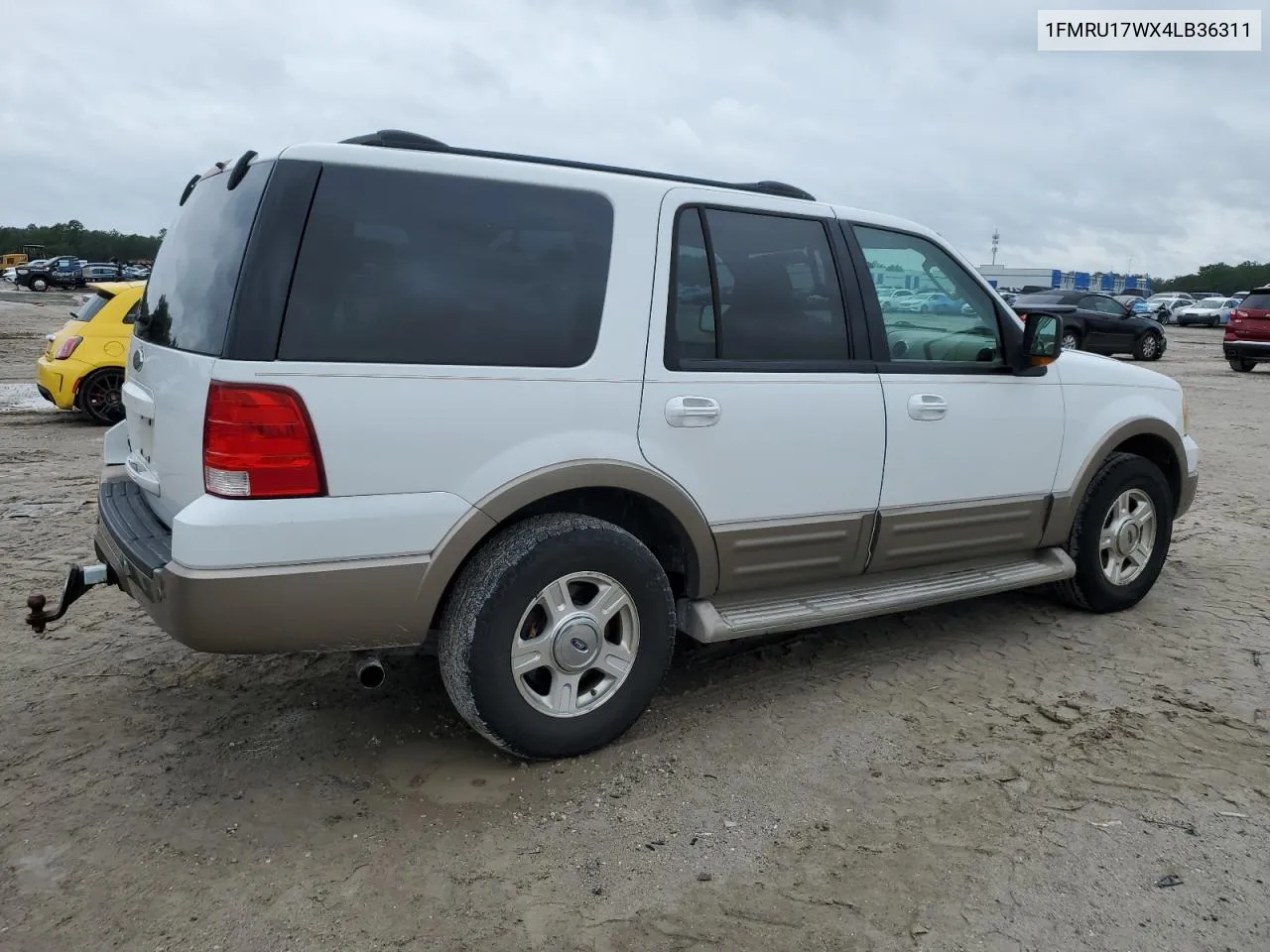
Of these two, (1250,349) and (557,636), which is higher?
(1250,349)

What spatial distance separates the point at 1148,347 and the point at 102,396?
21.8 metres

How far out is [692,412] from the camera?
3.47 metres

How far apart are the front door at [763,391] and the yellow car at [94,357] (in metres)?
8.38

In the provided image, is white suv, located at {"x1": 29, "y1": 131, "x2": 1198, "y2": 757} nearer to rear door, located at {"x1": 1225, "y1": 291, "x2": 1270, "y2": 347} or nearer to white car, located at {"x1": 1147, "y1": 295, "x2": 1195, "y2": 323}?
rear door, located at {"x1": 1225, "y1": 291, "x2": 1270, "y2": 347}

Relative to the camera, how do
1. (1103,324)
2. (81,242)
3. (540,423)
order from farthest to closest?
(81,242) < (1103,324) < (540,423)

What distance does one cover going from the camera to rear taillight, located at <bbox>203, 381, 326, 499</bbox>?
2.78 m

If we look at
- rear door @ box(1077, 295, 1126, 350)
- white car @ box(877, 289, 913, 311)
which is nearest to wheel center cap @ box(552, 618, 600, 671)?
white car @ box(877, 289, 913, 311)

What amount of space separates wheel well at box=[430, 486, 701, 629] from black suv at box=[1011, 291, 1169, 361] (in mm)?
21079

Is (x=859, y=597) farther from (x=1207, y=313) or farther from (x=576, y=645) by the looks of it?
(x=1207, y=313)

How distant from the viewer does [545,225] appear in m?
3.28

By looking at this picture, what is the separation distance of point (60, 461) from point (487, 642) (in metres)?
6.84

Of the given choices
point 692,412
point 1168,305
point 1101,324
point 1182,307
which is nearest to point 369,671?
point 692,412

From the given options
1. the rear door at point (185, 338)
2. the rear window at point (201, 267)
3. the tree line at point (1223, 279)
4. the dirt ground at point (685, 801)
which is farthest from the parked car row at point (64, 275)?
the tree line at point (1223, 279)

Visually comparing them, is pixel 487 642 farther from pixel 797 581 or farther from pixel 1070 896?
pixel 1070 896
